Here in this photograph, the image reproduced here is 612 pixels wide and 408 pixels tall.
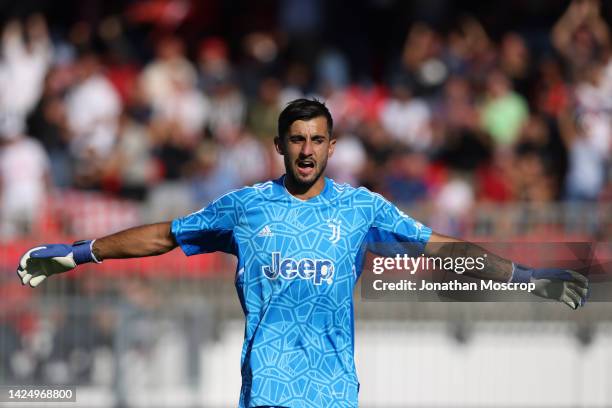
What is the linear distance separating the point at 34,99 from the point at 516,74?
6613 millimetres

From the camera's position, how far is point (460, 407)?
14945 millimetres

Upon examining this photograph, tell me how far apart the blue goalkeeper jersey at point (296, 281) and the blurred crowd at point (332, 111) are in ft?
26.5

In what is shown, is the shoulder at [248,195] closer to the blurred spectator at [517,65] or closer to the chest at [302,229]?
the chest at [302,229]

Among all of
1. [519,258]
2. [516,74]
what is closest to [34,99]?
[516,74]

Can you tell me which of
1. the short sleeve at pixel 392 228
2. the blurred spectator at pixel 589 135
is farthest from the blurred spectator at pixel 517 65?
the short sleeve at pixel 392 228

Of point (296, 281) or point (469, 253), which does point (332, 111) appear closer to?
point (469, 253)

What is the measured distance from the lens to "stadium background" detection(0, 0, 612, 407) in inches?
565

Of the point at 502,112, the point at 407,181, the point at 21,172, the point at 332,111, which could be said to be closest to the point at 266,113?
the point at 332,111

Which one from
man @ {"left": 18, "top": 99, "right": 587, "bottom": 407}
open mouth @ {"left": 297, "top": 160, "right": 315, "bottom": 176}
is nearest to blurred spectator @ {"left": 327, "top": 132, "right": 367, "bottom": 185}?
man @ {"left": 18, "top": 99, "right": 587, "bottom": 407}

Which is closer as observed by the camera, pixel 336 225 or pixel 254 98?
pixel 336 225

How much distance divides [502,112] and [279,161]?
302 cm

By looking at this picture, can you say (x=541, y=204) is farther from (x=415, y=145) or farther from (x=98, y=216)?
(x=98, y=216)

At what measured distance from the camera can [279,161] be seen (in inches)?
660

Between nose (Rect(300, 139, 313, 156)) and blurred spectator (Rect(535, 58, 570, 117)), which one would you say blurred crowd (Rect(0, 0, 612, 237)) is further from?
nose (Rect(300, 139, 313, 156))
